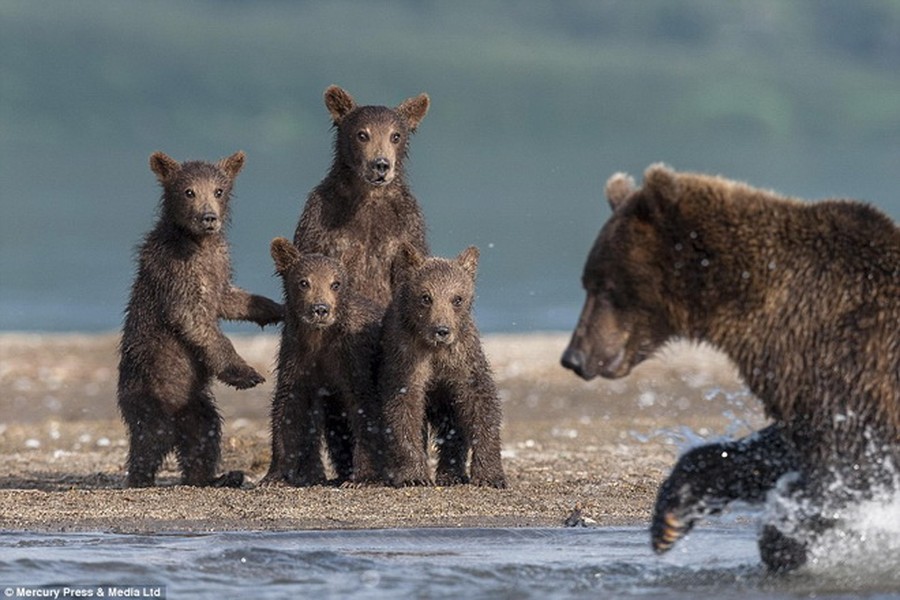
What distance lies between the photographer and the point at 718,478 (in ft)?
23.8

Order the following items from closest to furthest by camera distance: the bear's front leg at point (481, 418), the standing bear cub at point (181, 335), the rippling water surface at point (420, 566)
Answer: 1. the rippling water surface at point (420, 566)
2. the bear's front leg at point (481, 418)
3. the standing bear cub at point (181, 335)

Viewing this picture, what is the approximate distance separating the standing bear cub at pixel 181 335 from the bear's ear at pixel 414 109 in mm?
1124

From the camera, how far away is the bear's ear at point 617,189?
7.40 metres

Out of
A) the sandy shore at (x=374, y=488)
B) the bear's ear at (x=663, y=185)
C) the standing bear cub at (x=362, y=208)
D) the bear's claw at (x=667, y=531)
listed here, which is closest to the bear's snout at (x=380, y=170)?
the standing bear cub at (x=362, y=208)

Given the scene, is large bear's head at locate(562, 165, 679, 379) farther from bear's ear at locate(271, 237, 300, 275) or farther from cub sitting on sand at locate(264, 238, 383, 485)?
bear's ear at locate(271, 237, 300, 275)

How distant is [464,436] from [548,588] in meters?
3.01

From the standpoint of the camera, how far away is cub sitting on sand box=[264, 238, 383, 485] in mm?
10203

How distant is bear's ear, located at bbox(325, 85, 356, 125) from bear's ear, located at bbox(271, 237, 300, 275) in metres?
0.93

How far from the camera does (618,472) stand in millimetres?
11375

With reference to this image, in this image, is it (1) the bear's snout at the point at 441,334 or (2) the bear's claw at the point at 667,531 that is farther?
(1) the bear's snout at the point at 441,334

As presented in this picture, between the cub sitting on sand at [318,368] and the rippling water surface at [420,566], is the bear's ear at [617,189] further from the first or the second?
the cub sitting on sand at [318,368]

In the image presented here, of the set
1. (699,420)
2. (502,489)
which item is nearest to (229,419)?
(699,420)

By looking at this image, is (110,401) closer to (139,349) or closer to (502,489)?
(139,349)

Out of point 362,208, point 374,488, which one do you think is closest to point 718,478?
point 374,488
